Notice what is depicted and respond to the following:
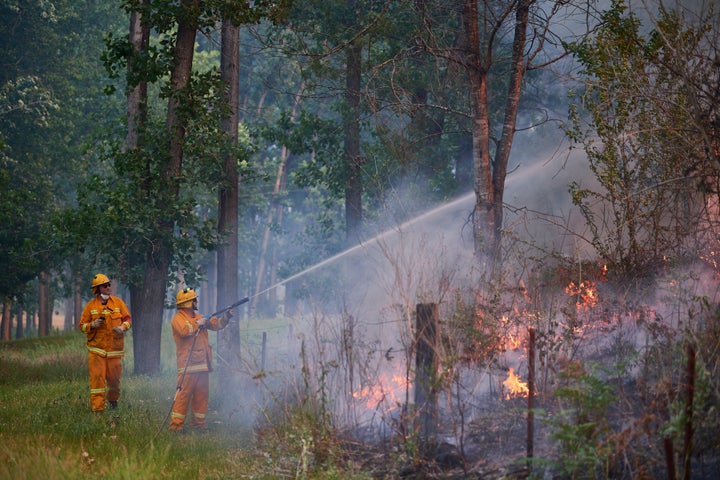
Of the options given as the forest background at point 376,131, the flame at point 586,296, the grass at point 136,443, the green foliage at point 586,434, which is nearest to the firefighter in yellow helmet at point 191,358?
the grass at point 136,443

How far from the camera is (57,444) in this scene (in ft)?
30.1

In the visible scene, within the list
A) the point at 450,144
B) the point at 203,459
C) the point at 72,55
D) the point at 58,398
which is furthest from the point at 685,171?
the point at 72,55

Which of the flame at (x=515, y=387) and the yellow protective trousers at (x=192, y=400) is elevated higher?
the flame at (x=515, y=387)

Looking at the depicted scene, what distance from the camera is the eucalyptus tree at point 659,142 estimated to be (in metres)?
8.08

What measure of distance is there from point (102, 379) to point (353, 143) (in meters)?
8.74

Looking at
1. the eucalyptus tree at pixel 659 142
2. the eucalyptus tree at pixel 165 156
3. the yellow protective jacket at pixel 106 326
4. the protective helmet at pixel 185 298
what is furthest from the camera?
the eucalyptus tree at pixel 165 156

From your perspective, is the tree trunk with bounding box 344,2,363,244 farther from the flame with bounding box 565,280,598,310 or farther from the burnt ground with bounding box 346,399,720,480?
the burnt ground with bounding box 346,399,720,480

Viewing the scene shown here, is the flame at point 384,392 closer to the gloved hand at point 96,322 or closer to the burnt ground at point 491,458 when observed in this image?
the burnt ground at point 491,458

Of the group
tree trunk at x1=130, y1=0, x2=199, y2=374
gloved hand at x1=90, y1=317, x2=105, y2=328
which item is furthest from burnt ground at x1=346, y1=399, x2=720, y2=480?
tree trunk at x1=130, y1=0, x2=199, y2=374

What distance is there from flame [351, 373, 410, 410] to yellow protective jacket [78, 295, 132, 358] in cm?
448

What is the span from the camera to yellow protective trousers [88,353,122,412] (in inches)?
456

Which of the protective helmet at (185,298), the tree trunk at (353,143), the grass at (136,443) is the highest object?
the tree trunk at (353,143)

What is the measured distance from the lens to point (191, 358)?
10.8m

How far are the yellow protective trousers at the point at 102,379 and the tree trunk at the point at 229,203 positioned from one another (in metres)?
3.69
